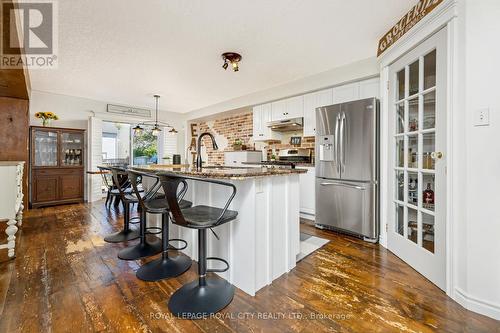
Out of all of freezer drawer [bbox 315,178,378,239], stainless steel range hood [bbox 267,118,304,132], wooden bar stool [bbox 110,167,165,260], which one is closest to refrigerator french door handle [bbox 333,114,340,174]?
freezer drawer [bbox 315,178,378,239]

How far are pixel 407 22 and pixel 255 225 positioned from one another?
2.42 metres

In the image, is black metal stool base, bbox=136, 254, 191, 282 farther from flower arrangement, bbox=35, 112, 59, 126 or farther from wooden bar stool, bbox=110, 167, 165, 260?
flower arrangement, bbox=35, 112, 59, 126

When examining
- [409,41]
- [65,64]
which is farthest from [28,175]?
[409,41]

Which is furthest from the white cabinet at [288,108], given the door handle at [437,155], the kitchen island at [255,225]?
the door handle at [437,155]

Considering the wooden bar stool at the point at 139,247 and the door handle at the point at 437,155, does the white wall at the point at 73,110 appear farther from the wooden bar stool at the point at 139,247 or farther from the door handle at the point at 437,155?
the door handle at the point at 437,155

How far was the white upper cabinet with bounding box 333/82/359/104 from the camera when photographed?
3391 millimetres

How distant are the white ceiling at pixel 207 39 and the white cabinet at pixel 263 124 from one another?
0.51 meters

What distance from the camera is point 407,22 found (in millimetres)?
2225

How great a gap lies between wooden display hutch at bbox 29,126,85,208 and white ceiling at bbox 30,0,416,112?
1.06m

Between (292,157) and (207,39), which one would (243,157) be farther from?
(207,39)

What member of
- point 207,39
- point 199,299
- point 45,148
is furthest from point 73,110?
point 199,299

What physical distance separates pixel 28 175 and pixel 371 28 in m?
6.16

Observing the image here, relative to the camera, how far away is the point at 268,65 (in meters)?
3.50

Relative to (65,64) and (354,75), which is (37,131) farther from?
(354,75)
